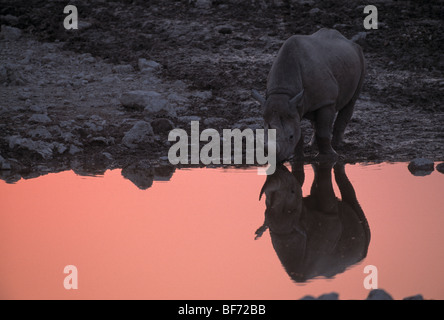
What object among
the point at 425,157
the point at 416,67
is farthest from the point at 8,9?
the point at 425,157

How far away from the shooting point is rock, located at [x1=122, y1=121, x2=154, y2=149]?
1041 centimetres

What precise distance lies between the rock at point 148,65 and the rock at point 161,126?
102 inches

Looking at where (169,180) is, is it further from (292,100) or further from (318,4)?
(318,4)

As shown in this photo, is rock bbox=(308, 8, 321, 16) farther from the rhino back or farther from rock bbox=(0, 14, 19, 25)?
rock bbox=(0, 14, 19, 25)

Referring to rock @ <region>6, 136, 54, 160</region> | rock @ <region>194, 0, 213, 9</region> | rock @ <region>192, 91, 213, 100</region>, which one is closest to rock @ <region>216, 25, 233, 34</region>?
rock @ <region>194, 0, 213, 9</region>

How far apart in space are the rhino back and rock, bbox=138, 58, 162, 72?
3759mm

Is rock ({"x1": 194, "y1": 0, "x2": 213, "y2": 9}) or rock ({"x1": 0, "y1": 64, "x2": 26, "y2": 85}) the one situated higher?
rock ({"x1": 194, "y1": 0, "x2": 213, "y2": 9})

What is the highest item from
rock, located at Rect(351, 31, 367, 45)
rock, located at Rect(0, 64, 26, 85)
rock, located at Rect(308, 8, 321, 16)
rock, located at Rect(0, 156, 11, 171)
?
rock, located at Rect(308, 8, 321, 16)

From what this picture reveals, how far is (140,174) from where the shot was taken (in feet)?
31.1

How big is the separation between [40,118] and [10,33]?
5.08 meters

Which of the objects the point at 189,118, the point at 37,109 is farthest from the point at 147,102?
the point at 37,109

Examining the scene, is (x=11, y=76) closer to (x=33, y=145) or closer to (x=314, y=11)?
(x=33, y=145)

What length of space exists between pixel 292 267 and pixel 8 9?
1163cm

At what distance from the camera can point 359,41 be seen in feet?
47.9
